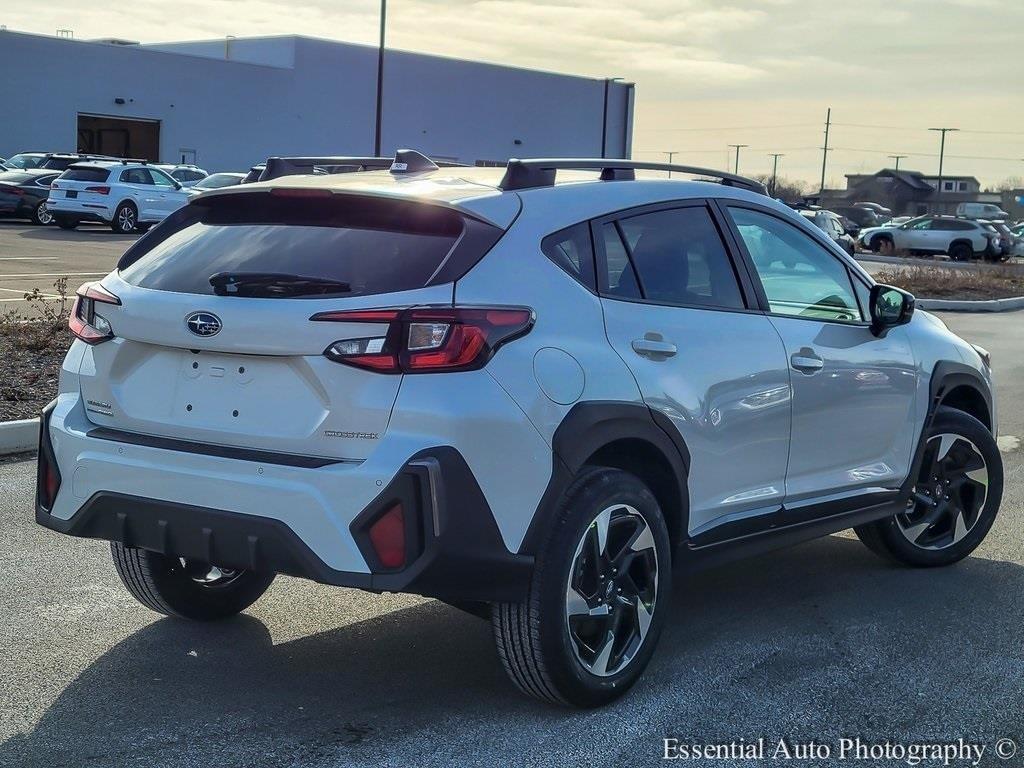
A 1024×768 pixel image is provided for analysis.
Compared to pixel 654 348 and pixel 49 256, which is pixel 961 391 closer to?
pixel 654 348

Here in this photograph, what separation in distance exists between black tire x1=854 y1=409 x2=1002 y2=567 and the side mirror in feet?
2.30

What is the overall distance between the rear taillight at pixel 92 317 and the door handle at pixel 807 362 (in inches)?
99.9

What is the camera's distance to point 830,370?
5504 millimetres

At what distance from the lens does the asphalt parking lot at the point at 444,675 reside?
4.18m

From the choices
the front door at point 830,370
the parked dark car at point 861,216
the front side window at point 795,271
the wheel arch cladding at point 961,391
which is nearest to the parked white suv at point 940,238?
the parked dark car at point 861,216

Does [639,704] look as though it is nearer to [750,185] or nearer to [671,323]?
[671,323]

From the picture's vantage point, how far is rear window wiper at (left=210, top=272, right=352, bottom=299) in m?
4.15

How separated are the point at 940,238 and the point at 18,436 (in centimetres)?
4281

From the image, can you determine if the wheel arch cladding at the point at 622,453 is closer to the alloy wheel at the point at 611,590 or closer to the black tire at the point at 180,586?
the alloy wheel at the point at 611,590

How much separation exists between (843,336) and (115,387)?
9.68ft

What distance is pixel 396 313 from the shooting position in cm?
402

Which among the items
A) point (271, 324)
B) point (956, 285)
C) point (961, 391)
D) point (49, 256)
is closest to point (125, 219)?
point (49, 256)

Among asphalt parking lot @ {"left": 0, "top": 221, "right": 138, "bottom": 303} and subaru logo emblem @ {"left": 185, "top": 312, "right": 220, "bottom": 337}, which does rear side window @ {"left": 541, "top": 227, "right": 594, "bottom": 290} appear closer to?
subaru logo emblem @ {"left": 185, "top": 312, "right": 220, "bottom": 337}

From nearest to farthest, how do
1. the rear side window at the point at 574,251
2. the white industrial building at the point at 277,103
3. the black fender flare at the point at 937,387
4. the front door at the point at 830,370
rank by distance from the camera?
1. the rear side window at the point at 574,251
2. the front door at the point at 830,370
3. the black fender flare at the point at 937,387
4. the white industrial building at the point at 277,103
